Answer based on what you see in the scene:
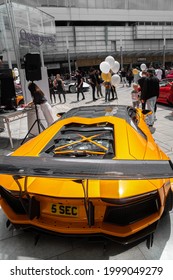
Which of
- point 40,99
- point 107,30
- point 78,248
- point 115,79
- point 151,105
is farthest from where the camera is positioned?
point 107,30

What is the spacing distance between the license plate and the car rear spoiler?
462mm

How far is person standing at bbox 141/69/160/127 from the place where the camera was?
6320mm

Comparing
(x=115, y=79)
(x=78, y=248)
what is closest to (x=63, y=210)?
(x=78, y=248)

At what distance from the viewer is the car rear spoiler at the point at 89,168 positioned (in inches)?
59.7

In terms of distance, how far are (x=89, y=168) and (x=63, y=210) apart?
1.99 ft

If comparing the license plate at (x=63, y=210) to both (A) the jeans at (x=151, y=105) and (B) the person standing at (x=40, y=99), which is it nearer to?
(B) the person standing at (x=40, y=99)

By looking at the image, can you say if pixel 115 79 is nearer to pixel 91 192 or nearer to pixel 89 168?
pixel 91 192

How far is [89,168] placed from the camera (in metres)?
1.62

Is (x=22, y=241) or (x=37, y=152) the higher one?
(x=37, y=152)
